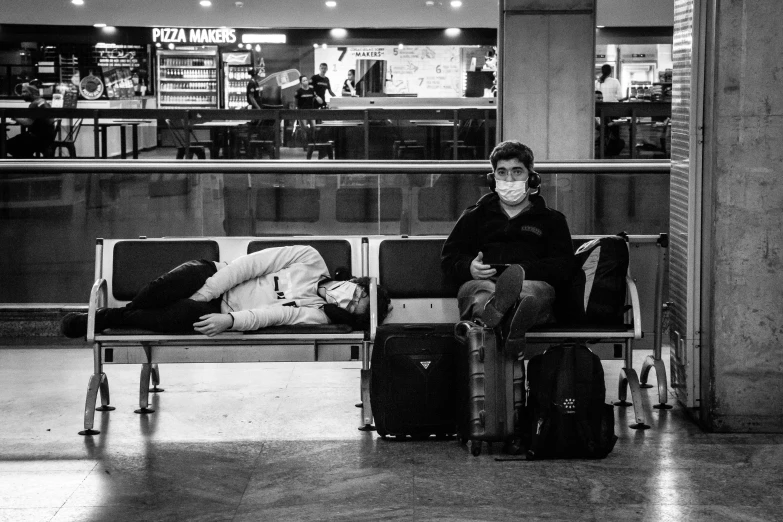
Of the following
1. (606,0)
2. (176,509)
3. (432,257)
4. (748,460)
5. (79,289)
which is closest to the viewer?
(176,509)

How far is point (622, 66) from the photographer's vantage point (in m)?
25.6

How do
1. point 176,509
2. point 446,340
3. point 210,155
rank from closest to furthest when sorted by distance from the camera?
point 176,509 → point 446,340 → point 210,155

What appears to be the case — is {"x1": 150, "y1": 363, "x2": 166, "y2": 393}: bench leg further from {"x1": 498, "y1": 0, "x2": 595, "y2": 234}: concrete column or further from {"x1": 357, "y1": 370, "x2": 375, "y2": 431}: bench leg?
{"x1": 498, "y1": 0, "x2": 595, "y2": 234}: concrete column

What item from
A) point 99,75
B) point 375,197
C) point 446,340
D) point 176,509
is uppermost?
point 99,75

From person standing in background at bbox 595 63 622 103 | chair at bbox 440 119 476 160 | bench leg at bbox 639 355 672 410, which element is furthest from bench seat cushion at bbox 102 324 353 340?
person standing in background at bbox 595 63 622 103

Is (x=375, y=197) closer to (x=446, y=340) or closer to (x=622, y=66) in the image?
(x=446, y=340)

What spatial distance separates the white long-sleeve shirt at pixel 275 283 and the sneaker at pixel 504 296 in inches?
38.0

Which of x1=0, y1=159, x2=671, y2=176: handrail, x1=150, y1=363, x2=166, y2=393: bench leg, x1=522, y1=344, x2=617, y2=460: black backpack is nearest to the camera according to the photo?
x1=522, y1=344, x2=617, y2=460: black backpack

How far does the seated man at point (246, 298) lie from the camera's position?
16.8ft

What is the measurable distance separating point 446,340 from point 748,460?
4.59ft

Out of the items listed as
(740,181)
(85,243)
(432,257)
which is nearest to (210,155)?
(85,243)

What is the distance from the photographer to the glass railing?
24.1ft

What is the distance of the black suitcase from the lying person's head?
0.37 meters

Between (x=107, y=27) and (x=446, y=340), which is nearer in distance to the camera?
(x=446, y=340)
